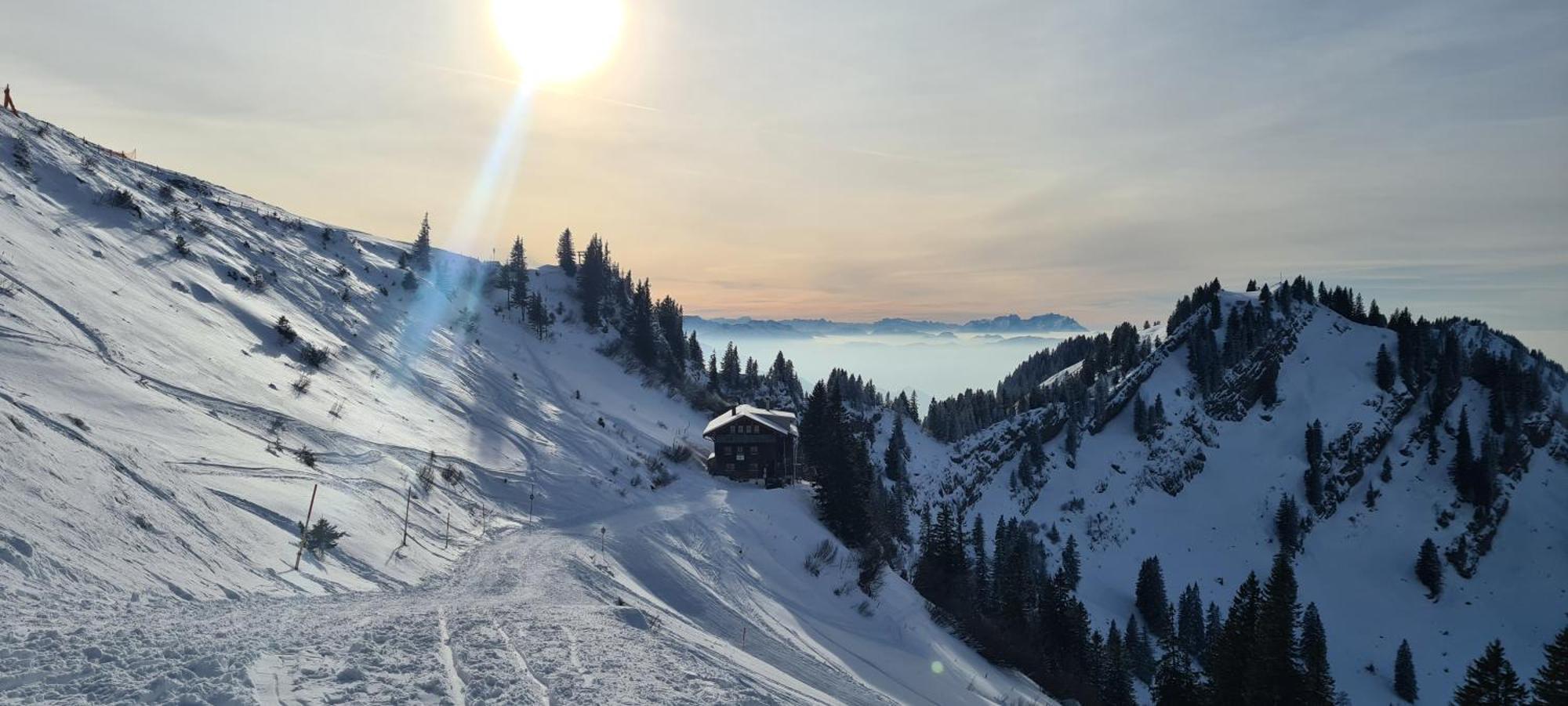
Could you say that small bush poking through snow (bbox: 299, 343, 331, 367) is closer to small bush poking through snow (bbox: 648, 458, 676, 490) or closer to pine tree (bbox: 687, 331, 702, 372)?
small bush poking through snow (bbox: 648, 458, 676, 490)

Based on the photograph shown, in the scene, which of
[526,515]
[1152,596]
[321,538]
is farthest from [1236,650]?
[1152,596]

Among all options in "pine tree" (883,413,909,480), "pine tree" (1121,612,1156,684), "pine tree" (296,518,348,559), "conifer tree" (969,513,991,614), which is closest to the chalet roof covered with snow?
"conifer tree" (969,513,991,614)

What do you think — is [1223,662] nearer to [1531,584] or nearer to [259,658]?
[259,658]

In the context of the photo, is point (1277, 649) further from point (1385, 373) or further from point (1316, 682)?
point (1385, 373)

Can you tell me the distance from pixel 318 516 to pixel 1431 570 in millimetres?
153200

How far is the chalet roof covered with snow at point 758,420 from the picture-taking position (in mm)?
65500

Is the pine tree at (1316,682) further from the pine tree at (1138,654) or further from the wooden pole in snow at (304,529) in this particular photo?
the pine tree at (1138,654)

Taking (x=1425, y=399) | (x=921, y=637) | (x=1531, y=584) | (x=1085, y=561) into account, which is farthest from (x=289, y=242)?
(x=1425, y=399)

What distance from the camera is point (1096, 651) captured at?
6303 cm

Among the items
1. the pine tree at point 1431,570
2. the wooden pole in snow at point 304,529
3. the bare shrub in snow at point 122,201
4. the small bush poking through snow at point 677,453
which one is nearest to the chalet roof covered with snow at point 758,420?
the small bush poking through snow at point 677,453

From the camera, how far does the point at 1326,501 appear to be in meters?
132

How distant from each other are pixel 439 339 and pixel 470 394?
17252mm

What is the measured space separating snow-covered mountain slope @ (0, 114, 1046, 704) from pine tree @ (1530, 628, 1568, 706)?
17.4 m

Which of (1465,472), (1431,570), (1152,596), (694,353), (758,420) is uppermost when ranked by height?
(694,353)
